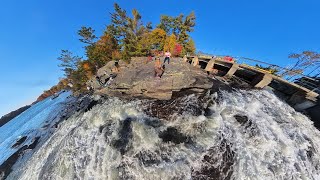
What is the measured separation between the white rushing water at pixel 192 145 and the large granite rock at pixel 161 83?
1.69 metres

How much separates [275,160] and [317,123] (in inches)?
419

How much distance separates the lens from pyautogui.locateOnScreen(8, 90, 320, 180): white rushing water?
22.7 meters

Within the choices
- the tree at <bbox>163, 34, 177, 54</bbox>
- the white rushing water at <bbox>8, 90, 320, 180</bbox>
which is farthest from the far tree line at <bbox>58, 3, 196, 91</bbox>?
the white rushing water at <bbox>8, 90, 320, 180</bbox>

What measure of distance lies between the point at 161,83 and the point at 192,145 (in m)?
10.1

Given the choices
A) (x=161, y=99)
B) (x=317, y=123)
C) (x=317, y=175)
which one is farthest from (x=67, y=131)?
(x=317, y=123)

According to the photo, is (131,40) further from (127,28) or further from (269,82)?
(269,82)

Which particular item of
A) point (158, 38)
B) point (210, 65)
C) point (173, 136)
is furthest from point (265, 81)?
point (158, 38)

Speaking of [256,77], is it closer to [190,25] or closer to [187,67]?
[187,67]

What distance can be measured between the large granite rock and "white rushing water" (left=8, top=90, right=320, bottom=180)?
169 cm

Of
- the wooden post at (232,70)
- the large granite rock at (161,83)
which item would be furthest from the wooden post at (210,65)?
the large granite rock at (161,83)

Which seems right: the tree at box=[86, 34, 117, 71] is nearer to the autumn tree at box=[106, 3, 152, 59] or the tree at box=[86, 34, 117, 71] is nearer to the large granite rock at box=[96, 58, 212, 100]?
the autumn tree at box=[106, 3, 152, 59]

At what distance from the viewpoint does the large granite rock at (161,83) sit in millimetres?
32562

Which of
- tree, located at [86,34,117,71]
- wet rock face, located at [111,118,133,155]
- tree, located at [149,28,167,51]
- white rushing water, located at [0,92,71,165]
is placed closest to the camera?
wet rock face, located at [111,118,133,155]

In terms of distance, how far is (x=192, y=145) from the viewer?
2477cm
